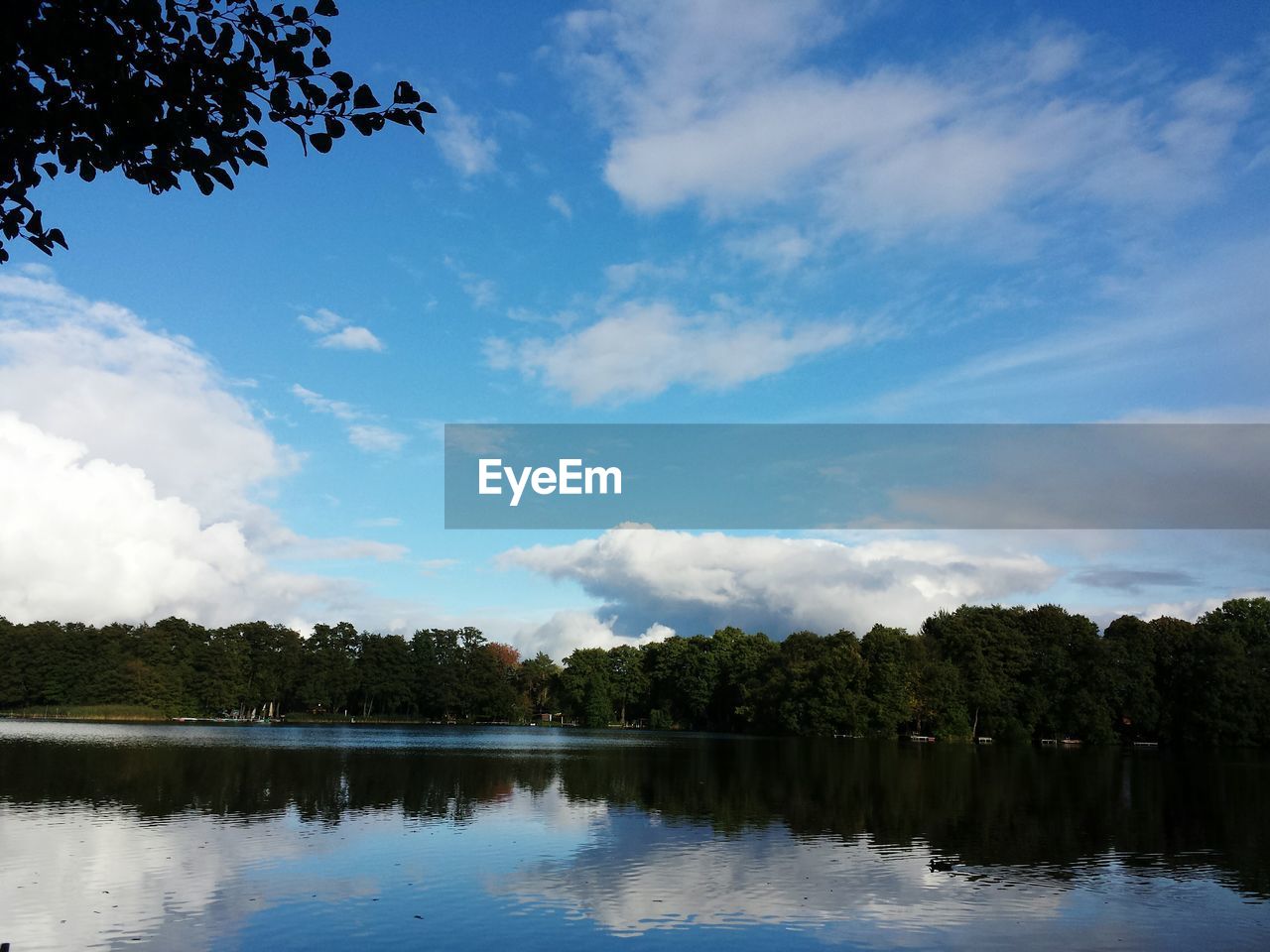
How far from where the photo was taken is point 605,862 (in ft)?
83.8

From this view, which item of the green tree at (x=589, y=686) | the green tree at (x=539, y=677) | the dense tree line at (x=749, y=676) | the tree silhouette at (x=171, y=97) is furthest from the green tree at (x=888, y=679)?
the tree silhouette at (x=171, y=97)

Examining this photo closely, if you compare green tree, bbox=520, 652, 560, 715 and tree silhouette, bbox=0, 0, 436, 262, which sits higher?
tree silhouette, bbox=0, 0, 436, 262

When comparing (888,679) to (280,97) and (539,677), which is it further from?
(280,97)

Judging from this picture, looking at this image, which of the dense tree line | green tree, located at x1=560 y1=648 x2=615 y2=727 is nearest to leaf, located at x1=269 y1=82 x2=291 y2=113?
the dense tree line

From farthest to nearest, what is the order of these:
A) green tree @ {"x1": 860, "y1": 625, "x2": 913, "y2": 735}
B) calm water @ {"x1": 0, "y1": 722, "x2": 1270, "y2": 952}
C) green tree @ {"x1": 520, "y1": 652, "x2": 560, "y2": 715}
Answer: green tree @ {"x1": 520, "y1": 652, "x2": 560, "y2": 715} → green tree @ {"x1": 860, "y1": 625, "x2": 913, "y2": 735} → calm water @ {"x1": 0, "y1": 722, "x2": 1270, "y2": 952}

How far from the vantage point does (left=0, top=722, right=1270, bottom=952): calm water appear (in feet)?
60.8

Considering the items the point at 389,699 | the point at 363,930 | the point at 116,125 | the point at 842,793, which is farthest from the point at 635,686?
the point at 116,125

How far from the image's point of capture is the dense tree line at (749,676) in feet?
363

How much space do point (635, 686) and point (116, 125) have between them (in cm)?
16156

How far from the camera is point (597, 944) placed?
17469 millimetres

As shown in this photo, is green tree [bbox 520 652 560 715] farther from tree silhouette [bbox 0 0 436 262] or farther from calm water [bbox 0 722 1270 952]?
tree silhouette [bbox 0 0 436 262]

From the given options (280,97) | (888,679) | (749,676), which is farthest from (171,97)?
(749,676)

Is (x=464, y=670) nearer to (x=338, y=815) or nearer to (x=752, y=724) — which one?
(x=752, y=724)

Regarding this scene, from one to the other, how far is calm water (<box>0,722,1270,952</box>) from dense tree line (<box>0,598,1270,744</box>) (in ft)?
208
